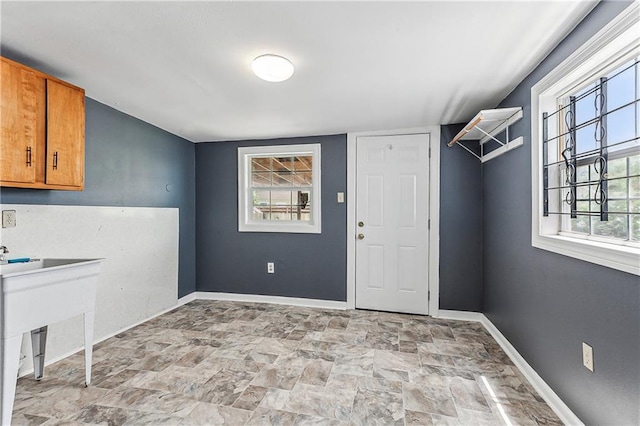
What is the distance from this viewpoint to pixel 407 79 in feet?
7.32

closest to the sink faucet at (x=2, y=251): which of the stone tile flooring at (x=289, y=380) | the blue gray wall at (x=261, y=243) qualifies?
the stone tile flooring at (x=289, y=380)

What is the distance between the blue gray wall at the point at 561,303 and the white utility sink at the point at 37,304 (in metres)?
2.90

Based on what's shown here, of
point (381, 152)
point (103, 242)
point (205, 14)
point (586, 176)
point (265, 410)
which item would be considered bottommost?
point (265, 410)

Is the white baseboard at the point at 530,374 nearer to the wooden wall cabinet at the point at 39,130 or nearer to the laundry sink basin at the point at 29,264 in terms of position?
the laundry sink basin at the point at 29,264

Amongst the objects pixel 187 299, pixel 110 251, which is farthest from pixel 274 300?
pixel 110 251

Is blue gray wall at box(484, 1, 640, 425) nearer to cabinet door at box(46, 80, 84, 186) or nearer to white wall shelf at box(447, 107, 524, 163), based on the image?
white wall shelf at box(447, 107, 524, 163)

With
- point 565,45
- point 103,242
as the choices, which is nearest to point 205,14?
point 565,45

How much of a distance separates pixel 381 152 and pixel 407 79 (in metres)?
1.42

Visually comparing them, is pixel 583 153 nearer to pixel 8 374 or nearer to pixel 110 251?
pixel 8 374

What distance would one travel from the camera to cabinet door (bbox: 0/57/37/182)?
1770 millimetres

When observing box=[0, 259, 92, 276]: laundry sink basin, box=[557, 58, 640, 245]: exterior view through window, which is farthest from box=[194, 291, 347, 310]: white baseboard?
box=[557, 58, 640, 245]: exterior view through window

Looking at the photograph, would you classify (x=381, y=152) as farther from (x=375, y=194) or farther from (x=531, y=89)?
(x=531, y=89)

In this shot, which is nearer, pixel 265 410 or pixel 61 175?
pixel 265 410

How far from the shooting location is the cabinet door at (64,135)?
2.03 meters
